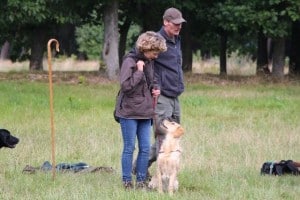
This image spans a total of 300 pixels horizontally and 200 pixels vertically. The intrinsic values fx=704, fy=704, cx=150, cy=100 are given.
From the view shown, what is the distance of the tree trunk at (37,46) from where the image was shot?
30.1 m

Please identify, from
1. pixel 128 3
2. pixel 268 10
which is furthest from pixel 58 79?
pixel 268 10

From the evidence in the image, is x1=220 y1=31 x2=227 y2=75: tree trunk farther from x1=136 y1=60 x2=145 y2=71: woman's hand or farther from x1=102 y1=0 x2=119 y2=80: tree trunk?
x1=136 y1=60 x2=145 y2=71: woman's hand

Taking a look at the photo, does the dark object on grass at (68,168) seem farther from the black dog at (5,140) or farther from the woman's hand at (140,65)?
the woman's hand at (140,65)

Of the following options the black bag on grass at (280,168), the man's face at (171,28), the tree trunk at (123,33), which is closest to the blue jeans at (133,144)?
the man's face at (171,28)

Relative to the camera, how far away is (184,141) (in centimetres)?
1173

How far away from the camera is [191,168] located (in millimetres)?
9500

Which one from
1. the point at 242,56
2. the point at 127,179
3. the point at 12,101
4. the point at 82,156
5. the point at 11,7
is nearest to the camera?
the point at 127,179

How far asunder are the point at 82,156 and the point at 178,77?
2702mm

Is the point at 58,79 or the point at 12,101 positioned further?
the point at 58,79

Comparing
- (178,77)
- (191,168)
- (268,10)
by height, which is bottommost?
(191,168)

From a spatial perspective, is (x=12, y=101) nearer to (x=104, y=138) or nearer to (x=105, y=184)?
(x=104, y=138)

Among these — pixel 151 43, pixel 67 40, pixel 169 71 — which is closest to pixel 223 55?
pixel 67 40

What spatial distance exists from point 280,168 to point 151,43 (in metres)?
2.65

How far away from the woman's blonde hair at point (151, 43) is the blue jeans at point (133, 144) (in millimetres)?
825
